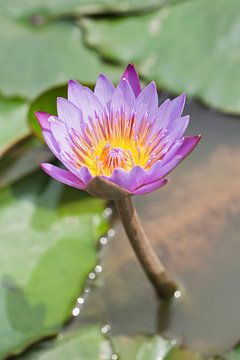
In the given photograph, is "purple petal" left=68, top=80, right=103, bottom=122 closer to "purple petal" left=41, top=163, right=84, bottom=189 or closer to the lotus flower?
the lotus flower

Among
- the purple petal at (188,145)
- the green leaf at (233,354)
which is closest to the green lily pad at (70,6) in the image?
the purple petal at (188,145)

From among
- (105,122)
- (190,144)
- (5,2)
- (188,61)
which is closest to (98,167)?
(105,122)

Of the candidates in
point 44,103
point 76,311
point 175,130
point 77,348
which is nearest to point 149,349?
point 77,348

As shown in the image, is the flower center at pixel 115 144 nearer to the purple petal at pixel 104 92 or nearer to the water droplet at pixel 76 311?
the purple petal at pixel 104 92

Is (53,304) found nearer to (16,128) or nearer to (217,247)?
(217,247)

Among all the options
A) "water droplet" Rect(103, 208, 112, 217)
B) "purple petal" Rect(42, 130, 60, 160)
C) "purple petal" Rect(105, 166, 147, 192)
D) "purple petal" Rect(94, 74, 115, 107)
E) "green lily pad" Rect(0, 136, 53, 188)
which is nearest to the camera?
"purple petal" Rect(105, 166, 147, 192)

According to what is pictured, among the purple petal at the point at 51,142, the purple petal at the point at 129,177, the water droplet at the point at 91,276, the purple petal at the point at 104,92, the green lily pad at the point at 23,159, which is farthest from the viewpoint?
the green lily pad at the point at 23,159

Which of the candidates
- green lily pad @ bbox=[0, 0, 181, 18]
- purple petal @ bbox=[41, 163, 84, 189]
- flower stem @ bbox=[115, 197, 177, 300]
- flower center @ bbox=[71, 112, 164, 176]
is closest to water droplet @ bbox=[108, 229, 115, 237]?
flower stem @ bbox=[115, 197, 177, 300]
